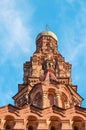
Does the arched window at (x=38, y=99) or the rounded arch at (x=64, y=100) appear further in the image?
the rounded arch at (x=64, y=100)

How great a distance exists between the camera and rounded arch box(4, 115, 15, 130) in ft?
102

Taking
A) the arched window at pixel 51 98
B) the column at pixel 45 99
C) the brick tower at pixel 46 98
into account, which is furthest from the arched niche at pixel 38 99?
the arched window at pixel 51 98

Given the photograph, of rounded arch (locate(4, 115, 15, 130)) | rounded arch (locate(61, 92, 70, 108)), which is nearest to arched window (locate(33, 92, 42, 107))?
rounded arch (locate(61, 92, 70, 108))

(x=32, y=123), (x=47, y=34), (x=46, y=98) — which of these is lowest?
(x=32, y=123)

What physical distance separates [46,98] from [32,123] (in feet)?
37.8

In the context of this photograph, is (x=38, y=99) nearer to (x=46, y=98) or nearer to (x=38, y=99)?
(x=38, y=99)

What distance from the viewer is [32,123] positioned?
31609 mm

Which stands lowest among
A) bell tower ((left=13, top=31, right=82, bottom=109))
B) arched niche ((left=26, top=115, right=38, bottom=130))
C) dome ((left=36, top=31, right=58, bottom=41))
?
arched niche ((left=26, top=115, right=38, bottom=130))

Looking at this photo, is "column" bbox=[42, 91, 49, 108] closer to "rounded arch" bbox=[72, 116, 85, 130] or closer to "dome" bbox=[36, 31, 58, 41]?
"rounded arch" bbox=[72, 116, 85, 130]

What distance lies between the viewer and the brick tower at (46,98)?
1243 inches

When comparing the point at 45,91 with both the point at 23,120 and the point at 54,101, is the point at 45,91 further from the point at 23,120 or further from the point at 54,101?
the point at 23,120

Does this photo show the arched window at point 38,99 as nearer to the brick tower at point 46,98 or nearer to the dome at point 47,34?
the brick tower at point 46,98

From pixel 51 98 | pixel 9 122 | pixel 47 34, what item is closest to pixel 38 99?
pixel 51 98

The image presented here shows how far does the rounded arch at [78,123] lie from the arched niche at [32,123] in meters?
2.58
